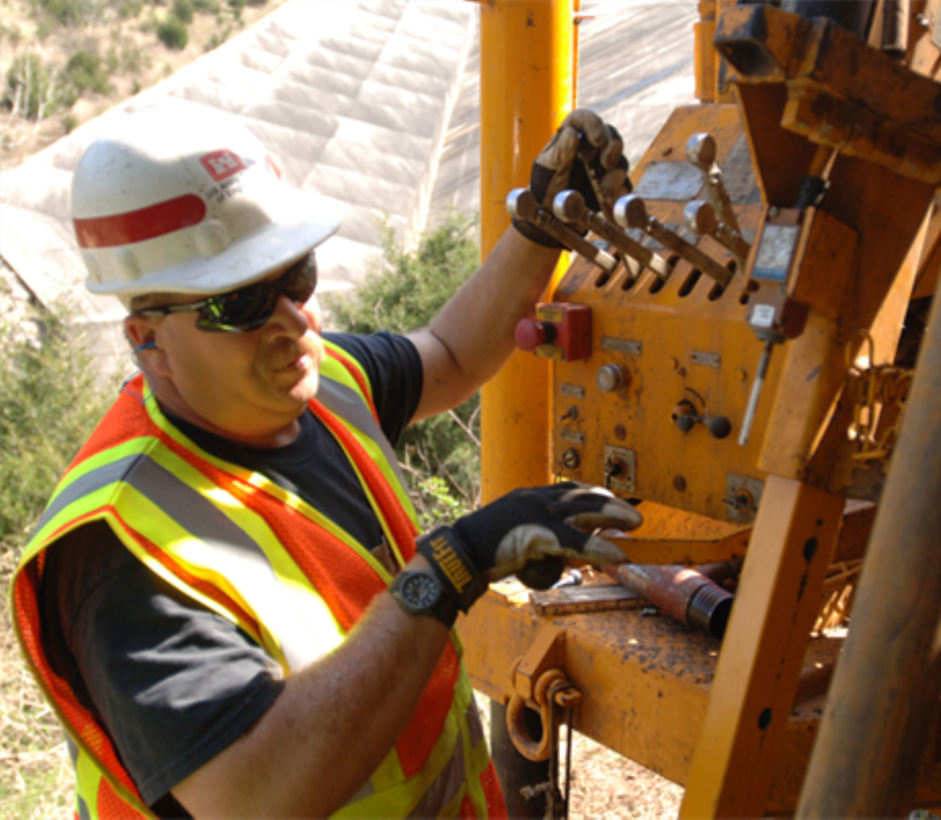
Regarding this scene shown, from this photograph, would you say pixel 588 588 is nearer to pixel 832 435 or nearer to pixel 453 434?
pixel 832 435

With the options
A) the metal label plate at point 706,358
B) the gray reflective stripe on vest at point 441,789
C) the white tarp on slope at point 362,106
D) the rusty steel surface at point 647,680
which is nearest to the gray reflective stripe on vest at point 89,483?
the gray reflective stripe on vest at point 441,789

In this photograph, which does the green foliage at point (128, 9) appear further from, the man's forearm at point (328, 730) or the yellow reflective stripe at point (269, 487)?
the man's forearm at point (328, 730)

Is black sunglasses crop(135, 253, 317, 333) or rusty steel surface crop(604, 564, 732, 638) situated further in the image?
rusty steel surface crop(604, 564, 732, 638)

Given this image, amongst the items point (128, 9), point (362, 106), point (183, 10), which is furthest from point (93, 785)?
point (183, 10)

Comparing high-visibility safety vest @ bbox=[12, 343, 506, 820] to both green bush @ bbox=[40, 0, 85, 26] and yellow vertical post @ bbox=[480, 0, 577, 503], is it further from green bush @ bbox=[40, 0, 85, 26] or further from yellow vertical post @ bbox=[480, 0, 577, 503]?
green bush @ bbox=[40, 0, 85, 26]

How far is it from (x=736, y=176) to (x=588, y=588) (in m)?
0.95

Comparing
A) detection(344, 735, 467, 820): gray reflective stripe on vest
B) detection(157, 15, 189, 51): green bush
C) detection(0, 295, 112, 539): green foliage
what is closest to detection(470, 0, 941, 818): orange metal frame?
detection(344, 735, 467, 820): gray reflective stripe on vest

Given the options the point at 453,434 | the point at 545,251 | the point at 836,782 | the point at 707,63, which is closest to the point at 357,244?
the point at 453,434

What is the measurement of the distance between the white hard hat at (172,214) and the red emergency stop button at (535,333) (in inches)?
21.6

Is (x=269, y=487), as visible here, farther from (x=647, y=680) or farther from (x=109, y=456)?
(x=647, y=680)

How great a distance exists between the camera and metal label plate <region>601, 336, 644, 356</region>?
6.26ft

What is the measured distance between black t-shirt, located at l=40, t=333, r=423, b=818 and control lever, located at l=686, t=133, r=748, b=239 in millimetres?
1000

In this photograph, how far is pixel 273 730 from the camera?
1280 mm

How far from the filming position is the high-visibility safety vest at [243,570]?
139 centimetres
